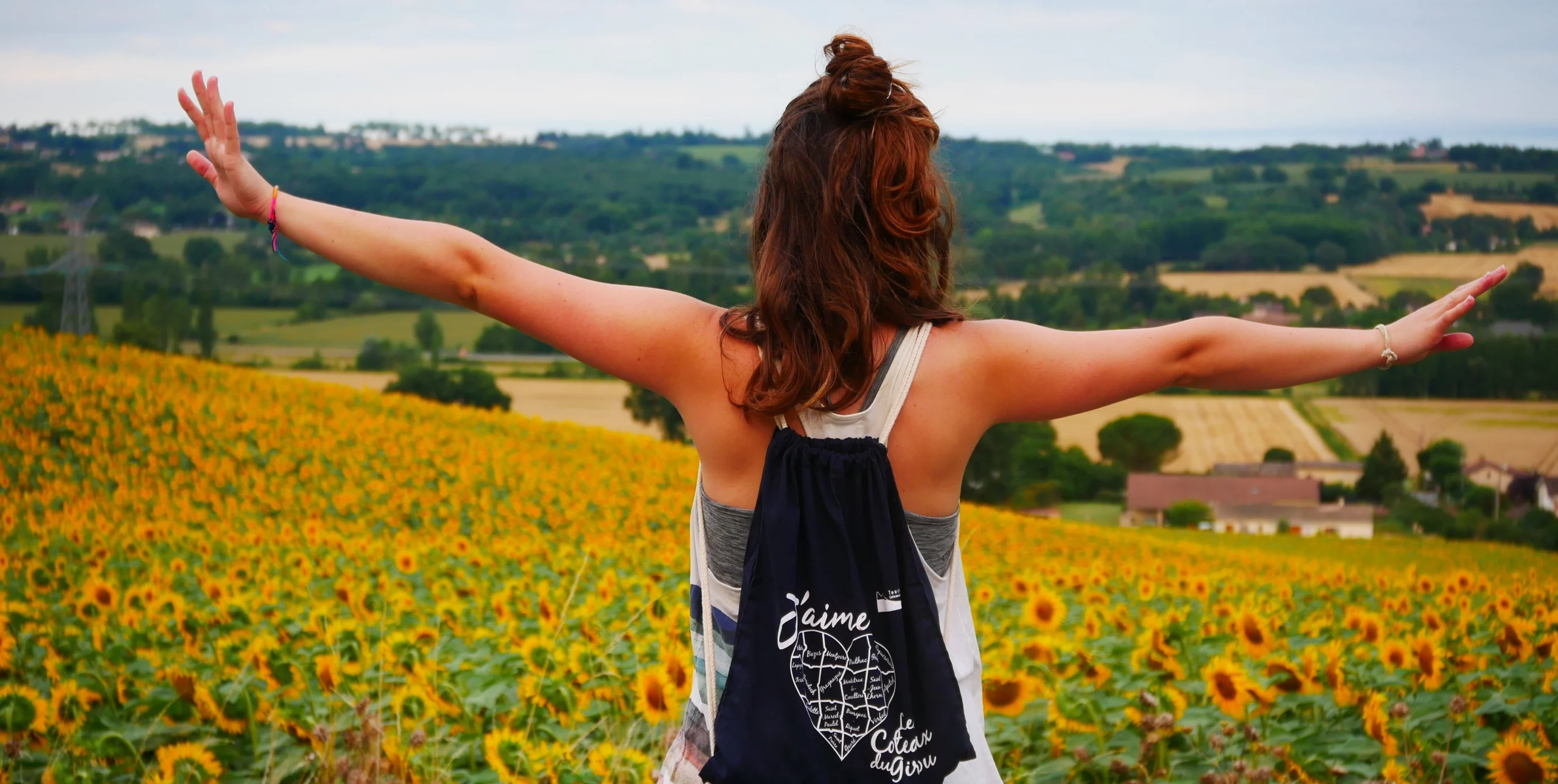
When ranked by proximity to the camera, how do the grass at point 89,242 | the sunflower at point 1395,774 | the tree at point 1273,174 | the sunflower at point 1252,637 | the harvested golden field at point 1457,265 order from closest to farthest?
the sunflower at point 1395,774, the sunflower at point 1252,637, the harvested golden field at point 1457,265, the grass at point 89,242, the tree at point 1273,174

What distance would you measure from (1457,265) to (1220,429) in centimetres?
477

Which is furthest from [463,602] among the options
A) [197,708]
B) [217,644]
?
[197,708]

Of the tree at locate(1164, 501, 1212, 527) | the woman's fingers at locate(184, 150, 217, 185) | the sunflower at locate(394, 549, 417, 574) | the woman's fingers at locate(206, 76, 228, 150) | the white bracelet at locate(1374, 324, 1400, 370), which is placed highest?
the woman's fingers at locate(206, 76, 228, 150)

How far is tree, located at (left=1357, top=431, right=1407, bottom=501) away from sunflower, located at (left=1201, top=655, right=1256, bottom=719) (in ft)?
40.4

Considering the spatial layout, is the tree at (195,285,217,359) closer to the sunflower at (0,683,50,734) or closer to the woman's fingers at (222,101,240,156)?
the sunflower at (0,683,50,734)

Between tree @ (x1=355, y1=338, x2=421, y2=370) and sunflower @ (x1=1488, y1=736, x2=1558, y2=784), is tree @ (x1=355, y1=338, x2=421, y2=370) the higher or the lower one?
the lower one

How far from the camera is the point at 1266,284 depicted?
25078 mm

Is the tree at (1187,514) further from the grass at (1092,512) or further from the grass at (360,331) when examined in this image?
the grass at (360,331)

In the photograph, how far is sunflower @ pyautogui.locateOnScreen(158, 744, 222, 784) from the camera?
2771 millimetres

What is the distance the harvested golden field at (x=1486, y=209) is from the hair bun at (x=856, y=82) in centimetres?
1607

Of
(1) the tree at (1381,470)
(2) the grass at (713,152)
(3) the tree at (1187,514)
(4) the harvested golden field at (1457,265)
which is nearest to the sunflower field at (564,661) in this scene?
(1) the tree at (1381,470)

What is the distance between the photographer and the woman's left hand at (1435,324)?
196 cm

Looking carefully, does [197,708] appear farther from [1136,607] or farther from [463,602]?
[1136,607]

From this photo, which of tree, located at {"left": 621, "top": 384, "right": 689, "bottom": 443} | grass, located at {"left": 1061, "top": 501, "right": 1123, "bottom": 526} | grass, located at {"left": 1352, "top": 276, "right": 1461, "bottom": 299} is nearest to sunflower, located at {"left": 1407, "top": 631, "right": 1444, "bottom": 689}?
tree, located at {"left": 621, "top": 384, "right": 689, "bottom": 443}
